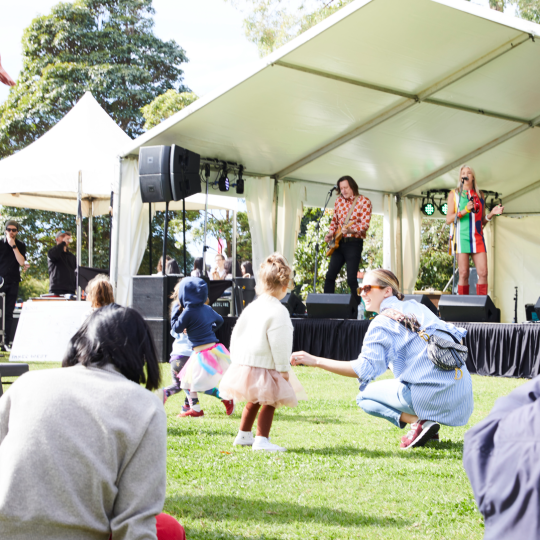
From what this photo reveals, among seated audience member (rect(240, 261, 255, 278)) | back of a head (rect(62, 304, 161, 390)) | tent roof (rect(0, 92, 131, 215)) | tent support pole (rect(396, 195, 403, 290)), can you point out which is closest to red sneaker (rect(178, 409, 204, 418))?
back of a head (rect(62, 304, 161, 390))

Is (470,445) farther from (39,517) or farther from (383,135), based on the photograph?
(383,135)

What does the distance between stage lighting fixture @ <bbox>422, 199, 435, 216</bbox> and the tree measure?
17816 mm

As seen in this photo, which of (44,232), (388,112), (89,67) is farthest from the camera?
(89,67)

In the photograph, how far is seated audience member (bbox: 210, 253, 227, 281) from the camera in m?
11.4

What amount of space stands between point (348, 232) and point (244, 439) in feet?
17.6

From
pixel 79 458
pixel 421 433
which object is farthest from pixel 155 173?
pixel 79 458

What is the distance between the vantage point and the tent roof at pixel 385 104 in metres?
6.64

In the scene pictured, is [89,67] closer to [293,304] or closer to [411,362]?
[293,304]

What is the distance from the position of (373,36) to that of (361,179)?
4.41 metres

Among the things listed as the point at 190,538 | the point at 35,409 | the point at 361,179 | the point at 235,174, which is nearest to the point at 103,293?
the point at 190,538

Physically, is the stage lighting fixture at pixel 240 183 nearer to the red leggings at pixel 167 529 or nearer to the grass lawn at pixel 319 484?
the grass lawn at pixel 319 484

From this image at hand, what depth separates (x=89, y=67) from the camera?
2645 centimetres

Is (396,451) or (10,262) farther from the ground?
(10,262)

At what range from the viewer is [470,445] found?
981 millimetres
